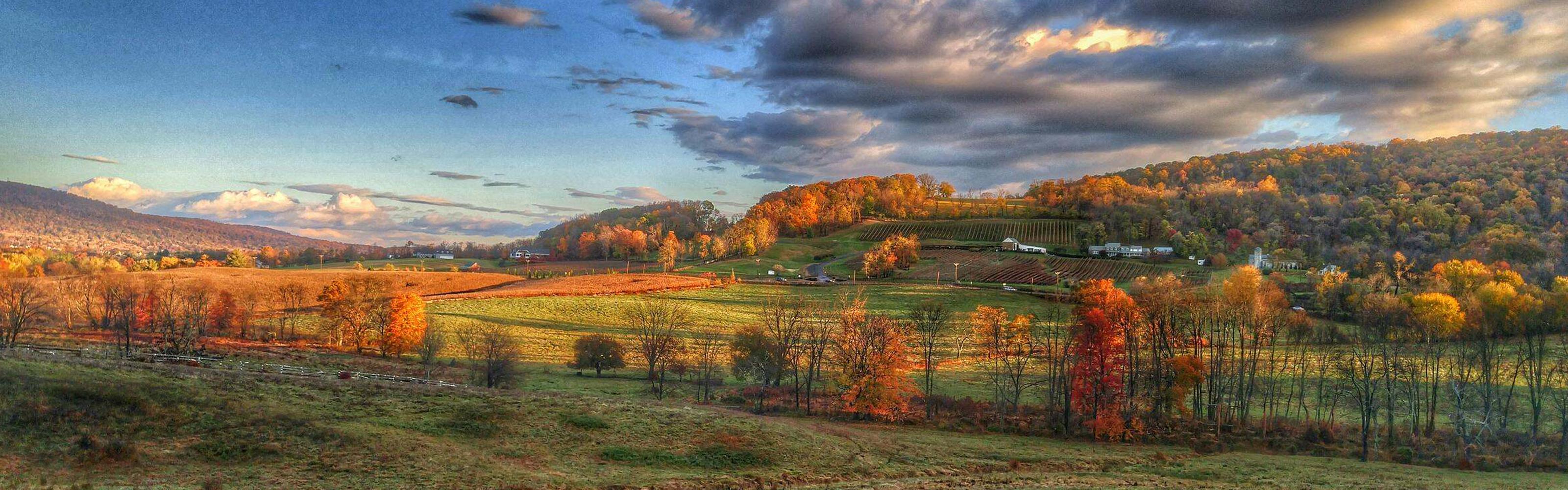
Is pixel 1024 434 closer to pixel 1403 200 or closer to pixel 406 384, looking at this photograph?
pixel 406 384

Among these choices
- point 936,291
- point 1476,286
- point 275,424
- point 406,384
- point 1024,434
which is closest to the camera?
point 275,424

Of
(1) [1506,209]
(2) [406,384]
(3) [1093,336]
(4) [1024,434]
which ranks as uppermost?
(1) [1506,209]

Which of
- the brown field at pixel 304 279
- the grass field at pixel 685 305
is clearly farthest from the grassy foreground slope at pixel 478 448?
the brown field at pixel 304 279

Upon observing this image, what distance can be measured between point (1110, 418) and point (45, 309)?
98677 mm

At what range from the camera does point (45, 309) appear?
68.9 m

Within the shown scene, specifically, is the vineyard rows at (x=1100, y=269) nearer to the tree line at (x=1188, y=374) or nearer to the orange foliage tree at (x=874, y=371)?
the tree line at (x=1188, y=374)

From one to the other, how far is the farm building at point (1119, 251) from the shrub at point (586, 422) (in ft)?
510

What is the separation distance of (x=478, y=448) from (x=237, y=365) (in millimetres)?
26689

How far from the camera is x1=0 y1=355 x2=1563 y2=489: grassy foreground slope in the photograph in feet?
81.5

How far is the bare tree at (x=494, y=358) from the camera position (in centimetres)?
5138

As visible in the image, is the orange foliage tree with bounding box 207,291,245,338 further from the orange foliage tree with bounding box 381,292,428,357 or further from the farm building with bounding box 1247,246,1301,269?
the farm building with bounding box 1247,246,1301,269

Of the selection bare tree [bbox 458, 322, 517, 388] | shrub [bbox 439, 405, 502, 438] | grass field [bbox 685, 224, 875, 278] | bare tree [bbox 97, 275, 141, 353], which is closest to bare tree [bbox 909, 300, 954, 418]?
shrub [bbox 439, 405, 502, 438]

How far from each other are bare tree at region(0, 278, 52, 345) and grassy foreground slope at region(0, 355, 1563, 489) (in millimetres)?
34819

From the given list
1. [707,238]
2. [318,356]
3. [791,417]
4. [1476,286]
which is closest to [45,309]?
[318,356]
